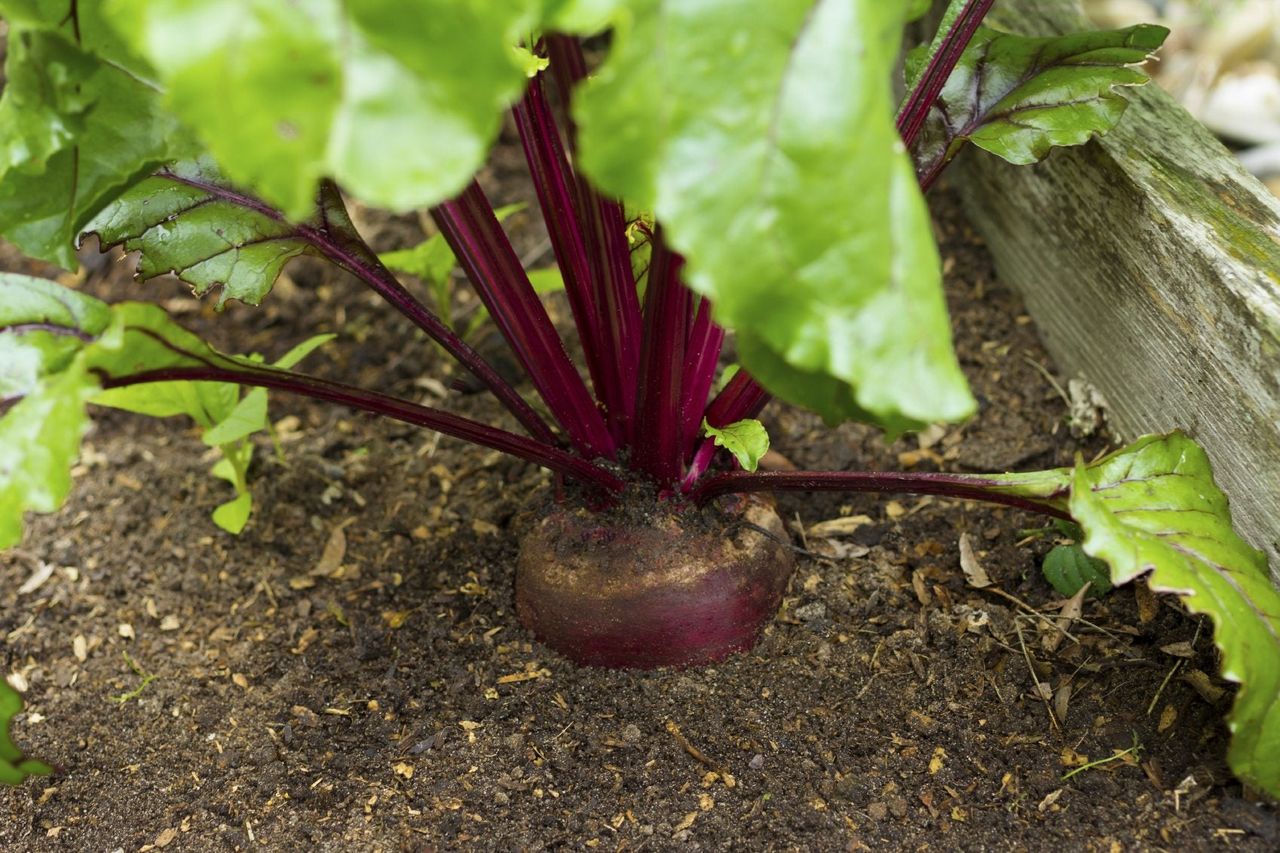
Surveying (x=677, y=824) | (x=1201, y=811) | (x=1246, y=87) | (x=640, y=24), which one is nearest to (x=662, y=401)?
(x=677, y=824)

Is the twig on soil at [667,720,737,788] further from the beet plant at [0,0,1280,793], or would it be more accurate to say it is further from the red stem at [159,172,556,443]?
the red stem at [159,172,556,443]

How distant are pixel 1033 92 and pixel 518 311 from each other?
2.50 feet

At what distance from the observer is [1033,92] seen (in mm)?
1542

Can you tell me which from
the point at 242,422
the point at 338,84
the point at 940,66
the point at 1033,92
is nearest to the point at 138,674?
the point at 242,422

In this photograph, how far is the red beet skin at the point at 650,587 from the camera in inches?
59.3

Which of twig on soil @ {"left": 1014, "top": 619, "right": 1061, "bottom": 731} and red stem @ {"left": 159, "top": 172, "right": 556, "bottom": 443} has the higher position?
red stem @ {"left": 159, "top": 172, "right": 556, "bottom": 443}

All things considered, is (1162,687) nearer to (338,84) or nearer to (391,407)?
(391,407)

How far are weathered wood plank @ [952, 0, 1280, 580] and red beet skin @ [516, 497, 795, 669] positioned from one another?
591 mm

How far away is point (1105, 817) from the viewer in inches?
50.5

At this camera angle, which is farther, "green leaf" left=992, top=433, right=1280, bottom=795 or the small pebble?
the small pebble

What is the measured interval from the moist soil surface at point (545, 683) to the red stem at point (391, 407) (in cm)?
23

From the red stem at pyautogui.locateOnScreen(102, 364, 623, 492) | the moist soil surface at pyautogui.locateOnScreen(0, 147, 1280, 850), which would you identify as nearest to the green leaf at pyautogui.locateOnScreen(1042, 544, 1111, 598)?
the moist soil surface at pyautogui.locateOnScreen(0, 147, 1280, 850)

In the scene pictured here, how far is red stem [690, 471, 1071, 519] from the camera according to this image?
135cm

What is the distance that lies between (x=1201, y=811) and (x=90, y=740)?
1.41 meters
